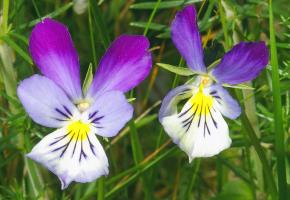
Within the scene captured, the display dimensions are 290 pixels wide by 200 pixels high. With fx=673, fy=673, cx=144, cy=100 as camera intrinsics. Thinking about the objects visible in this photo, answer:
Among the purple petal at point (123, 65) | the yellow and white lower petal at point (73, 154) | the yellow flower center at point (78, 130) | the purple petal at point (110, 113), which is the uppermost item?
the purple petal at point (123, 65)

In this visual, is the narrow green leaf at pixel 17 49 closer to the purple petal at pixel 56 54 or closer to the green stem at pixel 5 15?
the green stem at pixel 5 15

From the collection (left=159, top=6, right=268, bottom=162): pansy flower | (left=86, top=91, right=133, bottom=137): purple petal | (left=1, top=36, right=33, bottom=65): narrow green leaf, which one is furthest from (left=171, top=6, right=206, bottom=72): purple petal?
(left=1, top=36, right=33, bottom=65): narrow green leaf

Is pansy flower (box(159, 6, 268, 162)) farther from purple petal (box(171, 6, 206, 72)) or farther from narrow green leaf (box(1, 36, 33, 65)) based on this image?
narrow green leaf (box(1, 36, 33, 65))

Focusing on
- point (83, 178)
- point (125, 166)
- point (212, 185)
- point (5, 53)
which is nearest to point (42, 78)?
point (83, 178)

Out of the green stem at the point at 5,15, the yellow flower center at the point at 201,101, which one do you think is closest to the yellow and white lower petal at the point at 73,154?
the yellow flower center at the point at 201,101

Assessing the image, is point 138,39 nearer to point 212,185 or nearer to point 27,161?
point 27,161
